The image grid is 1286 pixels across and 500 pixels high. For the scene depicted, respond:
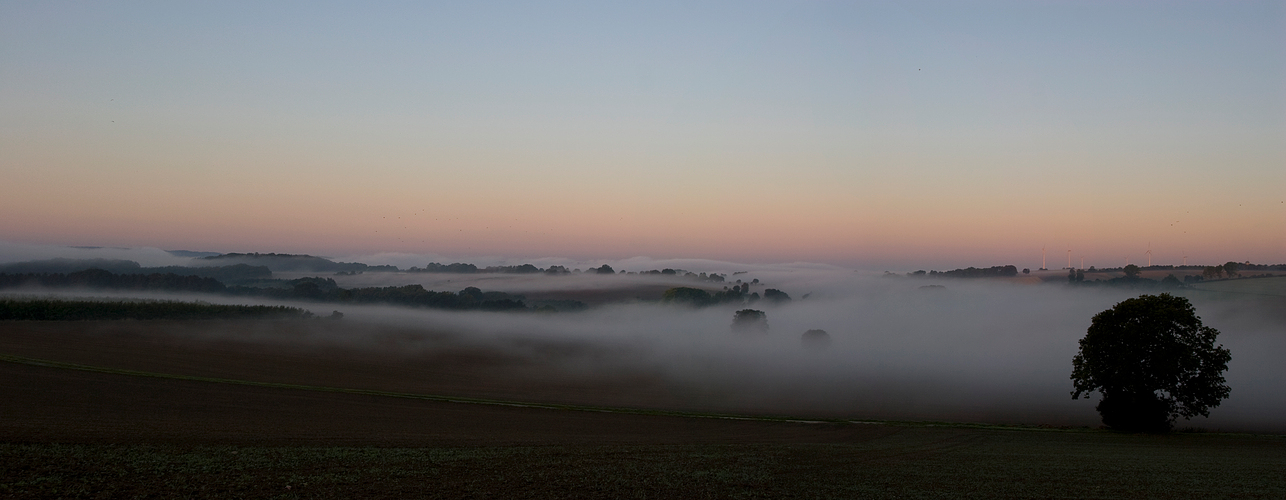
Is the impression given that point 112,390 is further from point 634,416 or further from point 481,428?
point 634,416

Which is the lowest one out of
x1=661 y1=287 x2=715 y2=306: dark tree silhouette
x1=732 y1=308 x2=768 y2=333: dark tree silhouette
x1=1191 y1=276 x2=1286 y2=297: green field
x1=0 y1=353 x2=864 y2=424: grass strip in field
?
x1=0 y1=353 x2=864 y2=424: grass strip in field

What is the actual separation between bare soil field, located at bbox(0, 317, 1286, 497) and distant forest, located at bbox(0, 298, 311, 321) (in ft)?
73.9

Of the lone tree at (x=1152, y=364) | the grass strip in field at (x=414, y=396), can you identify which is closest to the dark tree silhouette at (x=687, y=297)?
the grass strip in field at (x=414, y=396)

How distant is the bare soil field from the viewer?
61.7 ft

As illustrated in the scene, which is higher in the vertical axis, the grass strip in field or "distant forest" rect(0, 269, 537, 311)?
"distant forest" rect(0, 269, 537, 311)

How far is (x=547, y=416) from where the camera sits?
4075 centimetres

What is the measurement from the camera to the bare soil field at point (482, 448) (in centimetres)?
1880

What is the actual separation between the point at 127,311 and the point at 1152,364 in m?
92.1

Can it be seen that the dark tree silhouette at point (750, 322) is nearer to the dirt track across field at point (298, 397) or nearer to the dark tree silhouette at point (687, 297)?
the dark tree silhouette at point (687, 297)

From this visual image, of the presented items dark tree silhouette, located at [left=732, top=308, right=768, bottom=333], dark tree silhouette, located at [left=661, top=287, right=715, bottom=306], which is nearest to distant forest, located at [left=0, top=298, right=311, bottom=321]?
dark tree silhouette, located at [left=732, top=308, right=768, bottom=333]

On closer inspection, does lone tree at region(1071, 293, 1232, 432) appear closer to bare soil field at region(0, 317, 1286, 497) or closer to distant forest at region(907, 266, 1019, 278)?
bare soil field at region(0, 317, 1286, 497)

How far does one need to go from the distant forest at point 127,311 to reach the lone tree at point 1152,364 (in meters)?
87.1

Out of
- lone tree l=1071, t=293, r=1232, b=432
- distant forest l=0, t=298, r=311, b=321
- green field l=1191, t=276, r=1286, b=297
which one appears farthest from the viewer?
green field l=1191, t=276, r=1286, b=297

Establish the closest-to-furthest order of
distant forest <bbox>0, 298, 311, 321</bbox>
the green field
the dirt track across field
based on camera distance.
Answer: the dirt track across field
distant forest <bbox>0, 298, 311, 321</bbox>
the green field
